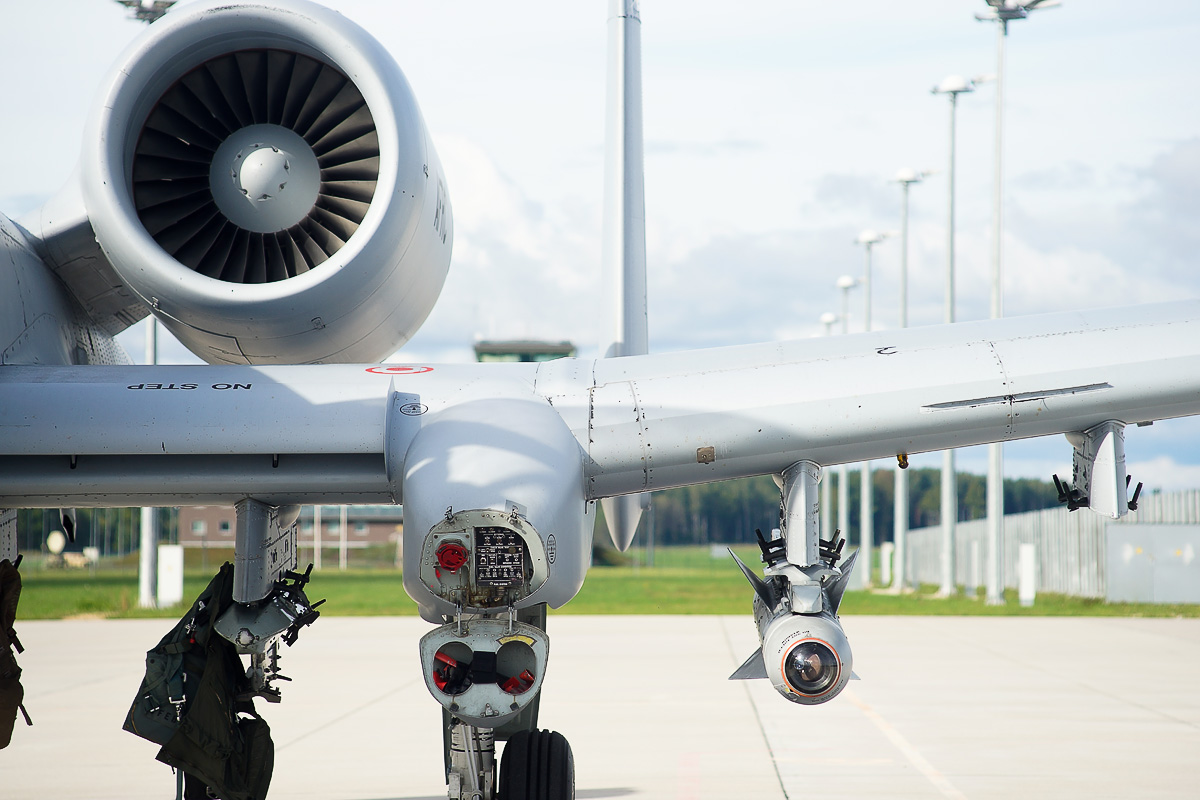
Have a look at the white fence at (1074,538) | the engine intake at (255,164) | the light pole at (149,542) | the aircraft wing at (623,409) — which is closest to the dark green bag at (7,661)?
the aircraft wing at (623,409)

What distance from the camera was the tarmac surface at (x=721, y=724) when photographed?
30.6ft

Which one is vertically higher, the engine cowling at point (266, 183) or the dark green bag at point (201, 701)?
the engine cowling at point (266, 183)

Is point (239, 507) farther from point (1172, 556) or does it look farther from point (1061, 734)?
point (1172, 556)

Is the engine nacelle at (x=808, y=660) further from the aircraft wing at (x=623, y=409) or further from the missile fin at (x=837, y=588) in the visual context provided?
the aircraft wing at (x=623, y=409)

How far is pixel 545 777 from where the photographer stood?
233 inches

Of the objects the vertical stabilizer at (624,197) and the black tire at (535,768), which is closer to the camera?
the black tire at (535,768)

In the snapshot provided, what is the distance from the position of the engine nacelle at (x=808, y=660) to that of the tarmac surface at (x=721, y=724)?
4.32 meters

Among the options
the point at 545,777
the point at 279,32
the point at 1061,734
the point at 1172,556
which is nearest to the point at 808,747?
the point at 1061,734

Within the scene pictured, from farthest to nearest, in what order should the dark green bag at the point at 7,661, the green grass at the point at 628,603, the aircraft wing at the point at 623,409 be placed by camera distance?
1. the green grass at the point at 628,603
2. the dark green bag at the point at 7,661
3. the aircraft wing at the point at 623,409

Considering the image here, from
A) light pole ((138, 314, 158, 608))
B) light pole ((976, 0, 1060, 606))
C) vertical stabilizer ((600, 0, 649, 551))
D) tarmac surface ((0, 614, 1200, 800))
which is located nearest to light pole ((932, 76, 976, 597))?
light pole ((976, 0, 1060, 606))

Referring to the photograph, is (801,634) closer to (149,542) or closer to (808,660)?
(808,660)

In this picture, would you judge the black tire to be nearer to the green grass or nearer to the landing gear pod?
the landing gear pod

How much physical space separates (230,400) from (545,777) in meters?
2.41

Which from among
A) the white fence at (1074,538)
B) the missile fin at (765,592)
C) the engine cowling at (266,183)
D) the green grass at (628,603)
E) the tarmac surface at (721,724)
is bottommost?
the green grass at (628,603)
